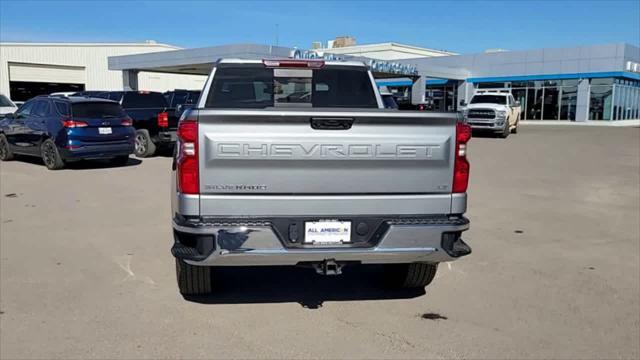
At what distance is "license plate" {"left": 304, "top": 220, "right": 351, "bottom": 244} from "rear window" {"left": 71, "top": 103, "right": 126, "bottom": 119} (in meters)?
10.5

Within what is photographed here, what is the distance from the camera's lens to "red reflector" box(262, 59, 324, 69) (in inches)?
219

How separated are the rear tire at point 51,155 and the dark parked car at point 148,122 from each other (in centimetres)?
301

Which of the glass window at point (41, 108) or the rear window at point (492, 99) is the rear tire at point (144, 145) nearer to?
the glass window at point (41, 108)

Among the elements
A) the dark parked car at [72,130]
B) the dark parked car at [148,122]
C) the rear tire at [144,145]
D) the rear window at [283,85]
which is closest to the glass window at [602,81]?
the dark parked car at [148,122]

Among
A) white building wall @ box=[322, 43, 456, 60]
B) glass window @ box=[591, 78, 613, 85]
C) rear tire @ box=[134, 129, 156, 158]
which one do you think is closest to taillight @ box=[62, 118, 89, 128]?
rear tire @ box=[134, 129, 156, 158]

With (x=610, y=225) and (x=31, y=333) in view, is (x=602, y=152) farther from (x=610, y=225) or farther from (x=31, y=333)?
(x=31, y=333)

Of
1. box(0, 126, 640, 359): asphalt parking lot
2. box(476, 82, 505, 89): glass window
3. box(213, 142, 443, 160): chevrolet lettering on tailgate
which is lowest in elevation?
box(0, 126, 640, 359): asphalt parking lot

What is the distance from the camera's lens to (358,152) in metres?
4.01

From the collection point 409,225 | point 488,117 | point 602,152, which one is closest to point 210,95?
point 409,225

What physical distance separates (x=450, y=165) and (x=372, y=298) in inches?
59.2

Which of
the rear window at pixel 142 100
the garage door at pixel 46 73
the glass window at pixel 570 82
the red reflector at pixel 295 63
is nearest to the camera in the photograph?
the red reflector at pixel 295 63

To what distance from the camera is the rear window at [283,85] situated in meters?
5.75

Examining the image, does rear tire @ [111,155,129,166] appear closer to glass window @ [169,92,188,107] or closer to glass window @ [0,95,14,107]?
glass window @ [169,92,188,107]

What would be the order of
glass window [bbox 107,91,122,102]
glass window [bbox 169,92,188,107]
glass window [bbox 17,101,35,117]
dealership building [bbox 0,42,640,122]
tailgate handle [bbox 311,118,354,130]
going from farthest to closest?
dealership building [bbox 0,42,640,122], glass window [bbox 169,92,188,107], glass window [bbox 107,91,122,102], glass window [bbox 17,101,35,117], tailgate handle [bbox 311,118,354,130]
